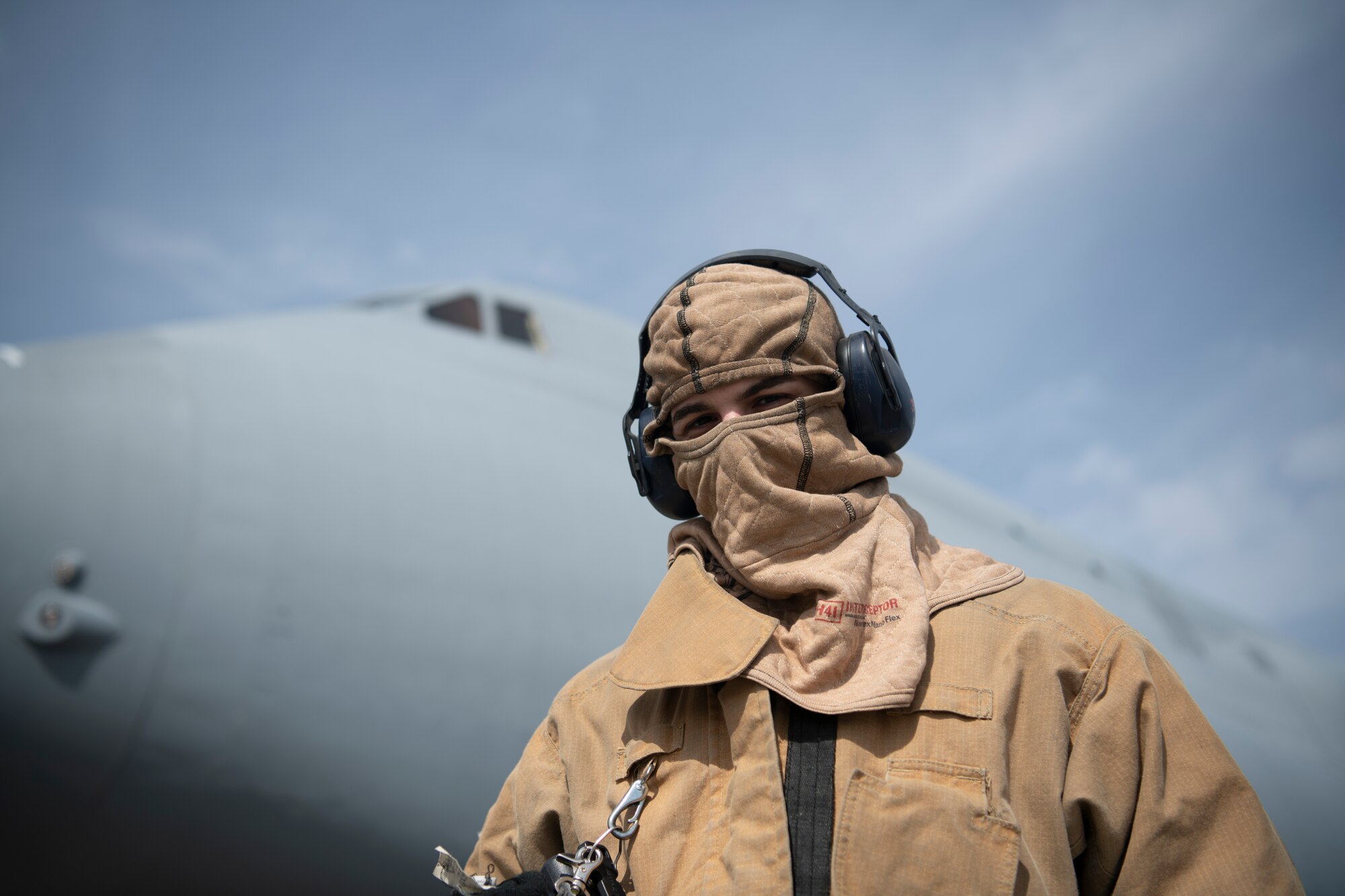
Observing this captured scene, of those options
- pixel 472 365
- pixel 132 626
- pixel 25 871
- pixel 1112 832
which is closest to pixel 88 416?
pixel 132 626

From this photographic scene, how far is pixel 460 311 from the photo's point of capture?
544 centimetres

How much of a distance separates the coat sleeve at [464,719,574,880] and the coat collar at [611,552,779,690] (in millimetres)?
312

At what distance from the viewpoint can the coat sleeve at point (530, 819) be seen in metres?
1.91

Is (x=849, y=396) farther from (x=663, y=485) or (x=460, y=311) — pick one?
(x=460, y=311)

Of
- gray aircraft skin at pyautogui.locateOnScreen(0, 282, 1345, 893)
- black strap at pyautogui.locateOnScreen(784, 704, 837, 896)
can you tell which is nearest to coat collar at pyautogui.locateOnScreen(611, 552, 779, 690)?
black strap at pyautogui.locateOnScreen(784, 704, 837, 896)

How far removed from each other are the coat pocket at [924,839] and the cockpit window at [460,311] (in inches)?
169

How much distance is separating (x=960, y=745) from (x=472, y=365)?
3.74m

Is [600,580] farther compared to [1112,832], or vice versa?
[600,580]

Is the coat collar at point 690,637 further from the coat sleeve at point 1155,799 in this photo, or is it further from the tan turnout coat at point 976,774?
the coat sleeve at point 1155,799

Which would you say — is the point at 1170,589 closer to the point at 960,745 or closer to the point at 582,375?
the point at 582,375

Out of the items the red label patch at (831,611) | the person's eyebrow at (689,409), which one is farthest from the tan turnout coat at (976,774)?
the person's eyebrow at (689,409)

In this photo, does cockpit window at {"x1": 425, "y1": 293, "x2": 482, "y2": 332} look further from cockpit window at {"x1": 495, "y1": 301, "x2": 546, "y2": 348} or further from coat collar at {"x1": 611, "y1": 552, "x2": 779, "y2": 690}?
coat collar at {"x1": 611, "y1": 552, "x2": 779, "y2": 690}

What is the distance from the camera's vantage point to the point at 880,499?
1.90 metres

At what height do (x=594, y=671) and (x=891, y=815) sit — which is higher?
(x=594, y=671)
